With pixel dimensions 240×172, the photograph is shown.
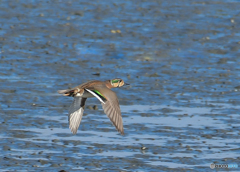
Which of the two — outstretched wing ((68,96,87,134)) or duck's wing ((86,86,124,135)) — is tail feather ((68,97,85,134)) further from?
duck's wing ((86,86,124,135))

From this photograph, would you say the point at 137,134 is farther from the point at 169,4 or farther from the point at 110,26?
the point at 169,4

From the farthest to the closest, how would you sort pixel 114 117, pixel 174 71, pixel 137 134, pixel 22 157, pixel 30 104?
pixel 174 71
pixel 30 104
pixel 137 134
pixel 22 157
pixel 114 117

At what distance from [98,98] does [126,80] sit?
4.71 meters

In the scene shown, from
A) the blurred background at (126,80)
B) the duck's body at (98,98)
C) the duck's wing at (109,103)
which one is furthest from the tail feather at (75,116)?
the duck's wing at (109,103)

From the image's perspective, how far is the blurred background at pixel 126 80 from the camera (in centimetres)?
822

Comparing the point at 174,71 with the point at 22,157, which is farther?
the point at 174,71

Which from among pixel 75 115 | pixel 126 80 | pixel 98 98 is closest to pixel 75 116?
pixel 75 115

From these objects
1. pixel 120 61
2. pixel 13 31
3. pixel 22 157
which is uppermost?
pixel 13 31

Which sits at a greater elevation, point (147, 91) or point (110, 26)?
point (110, 26)

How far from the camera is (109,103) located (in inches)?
281

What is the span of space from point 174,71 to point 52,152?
4.89 metres

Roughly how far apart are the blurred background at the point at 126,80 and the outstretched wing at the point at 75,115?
0.42m

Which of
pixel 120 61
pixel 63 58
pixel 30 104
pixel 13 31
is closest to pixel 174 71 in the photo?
pixel 120 61

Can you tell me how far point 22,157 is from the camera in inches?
313
